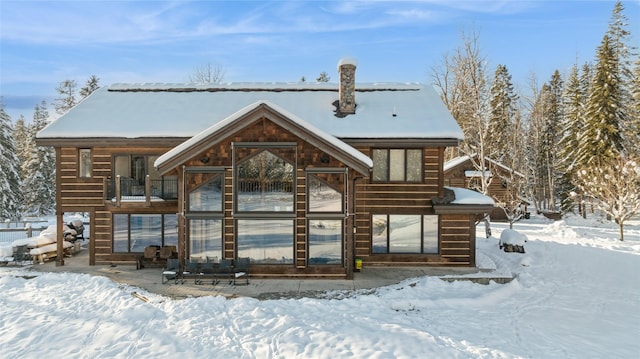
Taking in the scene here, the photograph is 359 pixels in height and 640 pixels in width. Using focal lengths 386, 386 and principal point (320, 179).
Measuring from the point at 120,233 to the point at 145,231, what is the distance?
1.06 metres

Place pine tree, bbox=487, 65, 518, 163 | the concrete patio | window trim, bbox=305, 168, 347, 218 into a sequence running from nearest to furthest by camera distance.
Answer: the concrete patio < window trim, bbox=305, 168, 347, 218 < pine tree, bbox=487, 65, 518, 163

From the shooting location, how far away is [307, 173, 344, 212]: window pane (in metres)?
13.9

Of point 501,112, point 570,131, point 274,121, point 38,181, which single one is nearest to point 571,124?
point 570,131

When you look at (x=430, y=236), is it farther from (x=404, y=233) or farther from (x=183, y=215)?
→ (x=183, y=215)

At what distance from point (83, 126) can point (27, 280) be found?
20.4 feet

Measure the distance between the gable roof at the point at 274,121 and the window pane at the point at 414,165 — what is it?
8.85 ft

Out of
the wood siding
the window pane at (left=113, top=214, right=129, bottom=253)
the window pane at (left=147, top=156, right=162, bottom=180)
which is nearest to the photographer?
the wood siding

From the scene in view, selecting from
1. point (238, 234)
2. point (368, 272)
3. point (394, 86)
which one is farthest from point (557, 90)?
point (238, 234)

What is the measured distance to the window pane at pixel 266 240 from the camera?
45.8ft

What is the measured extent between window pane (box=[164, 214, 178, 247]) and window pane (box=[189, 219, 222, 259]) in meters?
2.15

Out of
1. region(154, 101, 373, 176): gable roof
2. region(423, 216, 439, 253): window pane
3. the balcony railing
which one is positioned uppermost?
region(154, 101, 373, 176): gable roof

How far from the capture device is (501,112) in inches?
1719

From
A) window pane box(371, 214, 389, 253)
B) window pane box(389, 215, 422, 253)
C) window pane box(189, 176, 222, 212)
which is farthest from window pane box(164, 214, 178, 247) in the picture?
window pane box(389, 215, 422, 253)

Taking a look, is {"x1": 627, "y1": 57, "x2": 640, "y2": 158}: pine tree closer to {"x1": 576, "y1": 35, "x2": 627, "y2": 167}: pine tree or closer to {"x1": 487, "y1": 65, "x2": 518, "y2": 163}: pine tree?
{"x1": 576, "y1": 35, "x2": 627, "y2": 167}: pine tree
